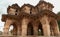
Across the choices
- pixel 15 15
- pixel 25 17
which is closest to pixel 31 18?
pixel 25 17

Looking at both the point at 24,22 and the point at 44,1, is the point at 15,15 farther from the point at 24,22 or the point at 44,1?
the point at 44,1

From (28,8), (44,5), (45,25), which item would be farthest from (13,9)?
(45,25)

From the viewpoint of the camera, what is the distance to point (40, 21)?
25703 mm

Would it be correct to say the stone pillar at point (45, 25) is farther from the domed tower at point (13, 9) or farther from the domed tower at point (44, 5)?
the domed tower at point (13, 9)

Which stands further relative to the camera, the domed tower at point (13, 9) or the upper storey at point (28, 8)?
the domed tower at point (13, 9)

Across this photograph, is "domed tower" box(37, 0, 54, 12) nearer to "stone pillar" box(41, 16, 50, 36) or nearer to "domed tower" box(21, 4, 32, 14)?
"domed tower" box(21, 4, 32, 14)

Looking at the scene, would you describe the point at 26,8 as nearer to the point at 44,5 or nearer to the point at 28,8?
the point at 28,8

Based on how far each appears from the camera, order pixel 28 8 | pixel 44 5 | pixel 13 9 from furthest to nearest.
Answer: pixel 13 9
pixel 28 8
pixel 44 5

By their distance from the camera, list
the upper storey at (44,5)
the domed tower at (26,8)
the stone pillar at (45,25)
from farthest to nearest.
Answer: the domed tower at (26,8) → the upper storey at (44,5) → the stone pillar at (45,25)

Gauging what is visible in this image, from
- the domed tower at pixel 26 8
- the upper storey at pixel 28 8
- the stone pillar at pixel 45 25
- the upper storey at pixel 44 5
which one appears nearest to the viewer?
the stone pillar at pixel 45 25

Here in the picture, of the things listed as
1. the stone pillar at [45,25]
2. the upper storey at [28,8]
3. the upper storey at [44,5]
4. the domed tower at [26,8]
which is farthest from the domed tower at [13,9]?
the stone pillar at [45,25]

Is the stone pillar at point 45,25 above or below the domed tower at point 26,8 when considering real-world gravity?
below

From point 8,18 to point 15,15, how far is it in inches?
51.8

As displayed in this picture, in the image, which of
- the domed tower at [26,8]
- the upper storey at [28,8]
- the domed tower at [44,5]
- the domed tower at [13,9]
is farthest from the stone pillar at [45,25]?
the domed tower at [13,9]
